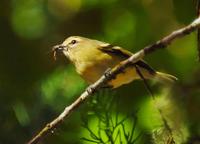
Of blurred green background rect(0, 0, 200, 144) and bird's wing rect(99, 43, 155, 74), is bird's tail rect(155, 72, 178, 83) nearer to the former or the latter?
blurred green background rect(0, 0, 200, 144)

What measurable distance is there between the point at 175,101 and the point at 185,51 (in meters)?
1.15

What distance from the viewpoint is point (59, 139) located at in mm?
2059

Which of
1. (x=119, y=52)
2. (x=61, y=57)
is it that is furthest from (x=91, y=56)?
(x=119, y=52)

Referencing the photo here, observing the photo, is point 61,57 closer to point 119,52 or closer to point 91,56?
point 91,56

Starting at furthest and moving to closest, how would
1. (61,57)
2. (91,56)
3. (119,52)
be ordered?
1. (61,57)
2. (91,56)
3. (119,52)

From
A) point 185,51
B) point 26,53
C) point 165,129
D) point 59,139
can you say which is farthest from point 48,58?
point 165,129

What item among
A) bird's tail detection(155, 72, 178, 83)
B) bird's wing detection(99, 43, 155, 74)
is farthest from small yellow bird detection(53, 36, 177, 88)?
bird's tail detection(155, 72, 178, 83)

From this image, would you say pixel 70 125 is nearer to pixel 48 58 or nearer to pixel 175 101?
pixel 48 58

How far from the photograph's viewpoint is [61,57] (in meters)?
2.88

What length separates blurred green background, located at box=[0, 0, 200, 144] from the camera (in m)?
1.87

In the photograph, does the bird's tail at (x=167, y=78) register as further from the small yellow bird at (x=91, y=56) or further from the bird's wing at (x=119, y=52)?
the small yellow bird at (x=91, y=56)

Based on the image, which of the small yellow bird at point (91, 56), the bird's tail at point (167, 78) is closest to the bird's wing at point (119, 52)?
the small yellow bird at point (91, 56)

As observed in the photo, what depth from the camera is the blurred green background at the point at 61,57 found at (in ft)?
6.13

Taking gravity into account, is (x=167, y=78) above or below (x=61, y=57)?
above
